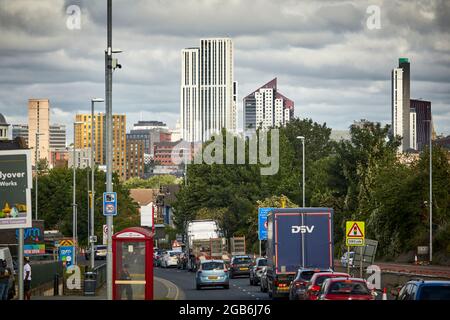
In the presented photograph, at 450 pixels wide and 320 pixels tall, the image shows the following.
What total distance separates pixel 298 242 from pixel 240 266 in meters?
28.0

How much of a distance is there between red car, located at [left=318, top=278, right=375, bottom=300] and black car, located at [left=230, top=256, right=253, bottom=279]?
41676mm

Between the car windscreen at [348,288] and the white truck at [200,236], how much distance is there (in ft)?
165

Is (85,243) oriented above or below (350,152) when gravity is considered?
below

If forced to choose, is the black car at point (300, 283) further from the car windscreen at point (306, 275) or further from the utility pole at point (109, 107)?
the utility pole at point (109, 107)

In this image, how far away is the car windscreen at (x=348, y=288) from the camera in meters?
30.8

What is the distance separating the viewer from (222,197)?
13000 cm

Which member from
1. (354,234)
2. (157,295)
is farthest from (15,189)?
(354,234)

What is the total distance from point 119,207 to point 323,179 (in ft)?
125

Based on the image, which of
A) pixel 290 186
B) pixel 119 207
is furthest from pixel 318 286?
pixel 119 207

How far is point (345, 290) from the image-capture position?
101ft

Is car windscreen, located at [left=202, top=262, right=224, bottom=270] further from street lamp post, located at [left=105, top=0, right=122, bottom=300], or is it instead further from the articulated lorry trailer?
street lamp post, located at [left=105, top=0, right=122, bottom=300]

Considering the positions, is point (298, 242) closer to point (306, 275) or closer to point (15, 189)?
point (306, 275)

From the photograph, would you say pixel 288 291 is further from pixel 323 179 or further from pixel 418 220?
pixel 323 179
